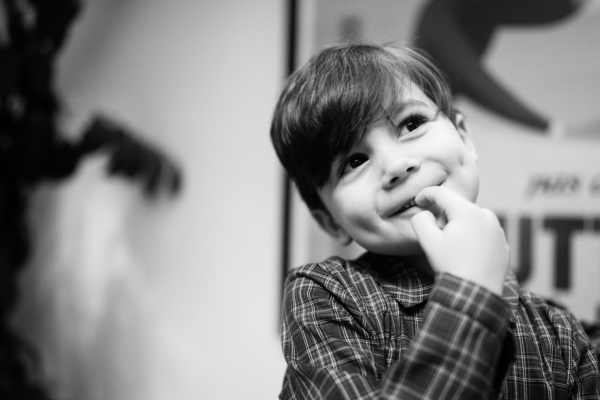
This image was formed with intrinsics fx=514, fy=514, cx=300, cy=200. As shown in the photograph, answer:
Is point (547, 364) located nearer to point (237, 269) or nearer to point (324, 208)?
point (324, 208)

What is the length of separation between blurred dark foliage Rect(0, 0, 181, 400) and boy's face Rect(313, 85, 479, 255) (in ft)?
3.41

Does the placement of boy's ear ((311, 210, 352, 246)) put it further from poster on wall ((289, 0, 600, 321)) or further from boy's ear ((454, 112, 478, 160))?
poster on wall ((289, 0, 600, 321))

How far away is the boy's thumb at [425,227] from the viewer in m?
0.40

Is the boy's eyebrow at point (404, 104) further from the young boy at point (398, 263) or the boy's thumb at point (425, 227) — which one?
the boy's thumb at point (425, 227)

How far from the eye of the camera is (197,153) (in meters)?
1.48

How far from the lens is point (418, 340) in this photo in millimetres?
357

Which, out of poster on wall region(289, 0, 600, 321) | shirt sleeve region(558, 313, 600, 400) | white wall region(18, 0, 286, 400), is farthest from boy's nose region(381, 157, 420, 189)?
white wall region(18, 0, 286, 400)

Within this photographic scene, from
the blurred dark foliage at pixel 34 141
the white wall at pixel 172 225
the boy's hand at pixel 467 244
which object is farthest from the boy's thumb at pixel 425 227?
the blurred dark foliage at pixel 34 141

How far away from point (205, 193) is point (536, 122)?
2.84 feet

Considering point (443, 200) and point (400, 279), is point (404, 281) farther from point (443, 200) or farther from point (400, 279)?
point (443, 200)

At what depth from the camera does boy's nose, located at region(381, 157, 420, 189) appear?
44 centimetres

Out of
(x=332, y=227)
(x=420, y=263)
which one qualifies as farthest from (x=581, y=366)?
(x=332, y=227)

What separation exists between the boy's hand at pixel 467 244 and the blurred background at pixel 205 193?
74 centimetres

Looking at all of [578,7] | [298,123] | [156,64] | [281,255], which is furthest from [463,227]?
[156,64]
